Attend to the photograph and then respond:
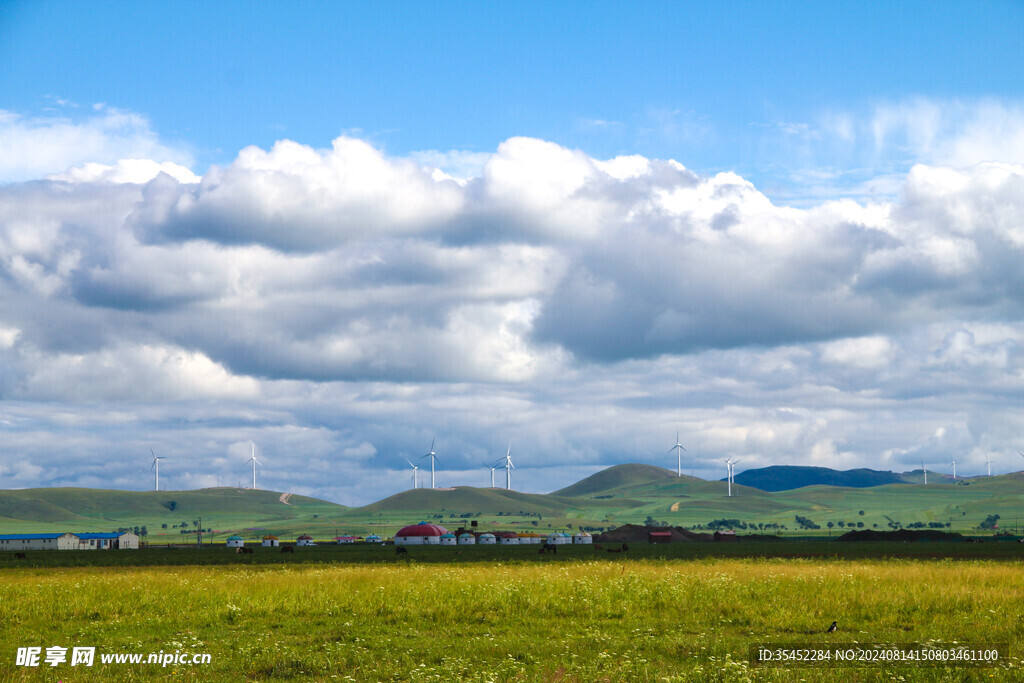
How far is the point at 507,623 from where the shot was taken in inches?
1298

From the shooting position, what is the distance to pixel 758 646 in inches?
1097

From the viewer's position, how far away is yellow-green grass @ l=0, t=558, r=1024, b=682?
24.2 meters

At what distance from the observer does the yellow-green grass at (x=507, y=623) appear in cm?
2420

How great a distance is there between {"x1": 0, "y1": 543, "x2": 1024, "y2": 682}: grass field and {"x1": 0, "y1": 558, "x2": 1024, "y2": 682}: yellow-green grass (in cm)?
9

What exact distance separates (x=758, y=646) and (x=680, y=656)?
9.05 ft

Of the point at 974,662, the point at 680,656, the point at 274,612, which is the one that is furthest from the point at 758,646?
the point at 274,612

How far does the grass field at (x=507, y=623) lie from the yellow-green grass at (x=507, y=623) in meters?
0.09

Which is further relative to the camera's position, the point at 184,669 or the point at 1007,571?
the point at 1007,571

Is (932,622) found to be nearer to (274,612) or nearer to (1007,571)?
(1007,571)

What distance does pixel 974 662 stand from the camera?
2427 centimetres

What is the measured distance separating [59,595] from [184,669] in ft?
60.3

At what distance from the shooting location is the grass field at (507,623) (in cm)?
2419

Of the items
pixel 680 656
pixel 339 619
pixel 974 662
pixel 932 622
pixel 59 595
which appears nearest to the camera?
pixel 974 662

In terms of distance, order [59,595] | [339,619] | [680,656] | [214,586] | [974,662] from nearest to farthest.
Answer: [974,662], [680,656], [339,619], [59,595], [214,586]
